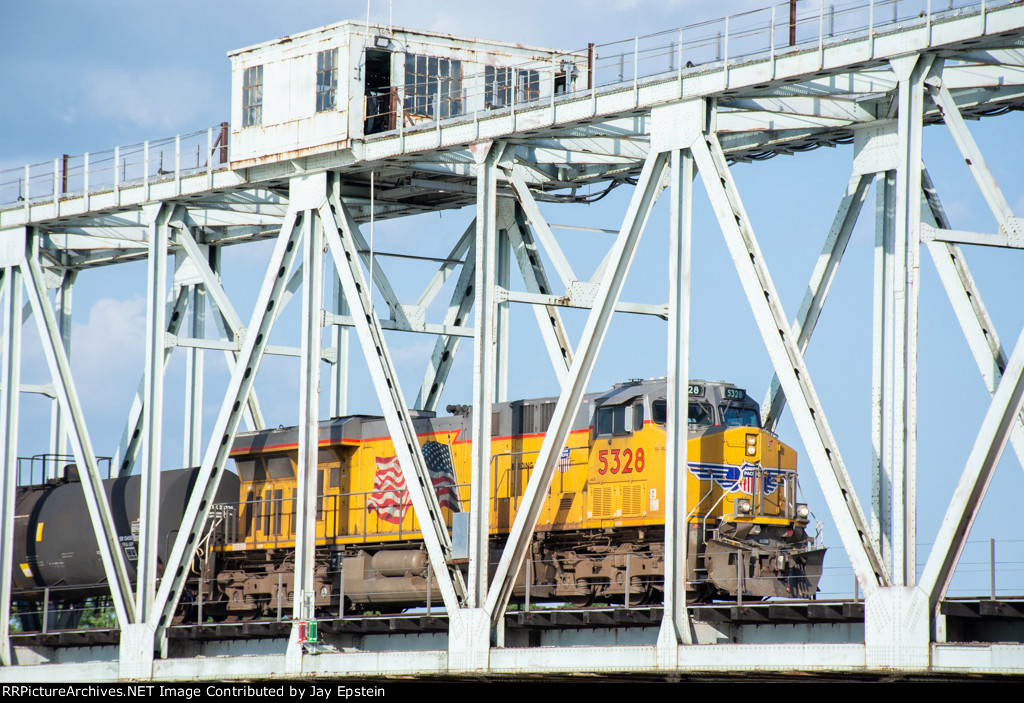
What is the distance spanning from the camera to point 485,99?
27.6 meters

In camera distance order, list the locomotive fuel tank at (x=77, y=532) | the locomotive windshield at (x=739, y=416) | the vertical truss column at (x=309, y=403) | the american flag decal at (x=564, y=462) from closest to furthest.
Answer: the locomotive windshield at (x=739, y=416), the vertical truss column at (x=309, y=403), the american flag decal at (x=564, y=462), the locomotive fuel tank at (x=77, y=532)

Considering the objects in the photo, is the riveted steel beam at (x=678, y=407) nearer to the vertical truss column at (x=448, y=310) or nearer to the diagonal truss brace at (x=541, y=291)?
the diagonal truss brace at (x=541, y=291)

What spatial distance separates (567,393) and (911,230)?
5.75 meters

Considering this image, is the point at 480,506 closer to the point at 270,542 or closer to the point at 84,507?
the point at 270,542

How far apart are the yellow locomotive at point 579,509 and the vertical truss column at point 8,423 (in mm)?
4279

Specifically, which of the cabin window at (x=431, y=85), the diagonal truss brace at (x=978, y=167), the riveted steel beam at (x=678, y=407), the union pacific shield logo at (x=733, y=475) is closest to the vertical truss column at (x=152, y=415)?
the cabin window at (x=431, y=85)

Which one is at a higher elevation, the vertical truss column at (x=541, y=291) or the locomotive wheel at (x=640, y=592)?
the vertical truss column at (x=541, y=291)

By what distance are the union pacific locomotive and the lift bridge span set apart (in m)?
1.12

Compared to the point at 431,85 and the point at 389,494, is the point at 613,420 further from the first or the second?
the point at 431,85

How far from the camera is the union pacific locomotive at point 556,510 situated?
22.6 metres

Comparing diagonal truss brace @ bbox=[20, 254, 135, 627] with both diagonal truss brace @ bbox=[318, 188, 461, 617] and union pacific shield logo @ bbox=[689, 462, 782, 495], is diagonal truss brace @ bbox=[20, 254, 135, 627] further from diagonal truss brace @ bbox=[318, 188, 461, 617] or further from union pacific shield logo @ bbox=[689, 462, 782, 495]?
union pacific shield logo @ bbox=[689, 462, 782, 495]

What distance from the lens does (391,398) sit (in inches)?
944

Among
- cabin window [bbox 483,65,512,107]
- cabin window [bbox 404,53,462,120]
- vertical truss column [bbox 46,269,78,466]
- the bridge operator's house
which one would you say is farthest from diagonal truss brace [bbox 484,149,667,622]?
vertical truss column [bbox 46,269,78,466]

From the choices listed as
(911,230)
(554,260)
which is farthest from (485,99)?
(911,230)
